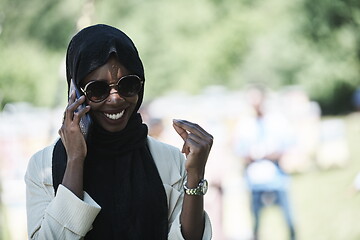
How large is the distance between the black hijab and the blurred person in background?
554 centimetres

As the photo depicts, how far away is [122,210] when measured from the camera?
2.54 m

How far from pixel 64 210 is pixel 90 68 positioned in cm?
48

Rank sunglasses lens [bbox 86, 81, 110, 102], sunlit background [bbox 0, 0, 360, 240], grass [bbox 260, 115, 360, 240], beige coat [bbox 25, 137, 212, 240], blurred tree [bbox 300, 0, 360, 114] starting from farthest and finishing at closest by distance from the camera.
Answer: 1. blurred tree [bbox 300, 0, 360, 114]
2. sunlit background [bbox 0, 0, 360, 240]
3. grass [bbox 260, 115, 360, 240]
4. sunglasses lens [bbox 86, 81, 110, 102]
5. beige coat [bbox 25, 137, 212, 240]

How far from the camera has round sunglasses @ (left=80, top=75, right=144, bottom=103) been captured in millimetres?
2545

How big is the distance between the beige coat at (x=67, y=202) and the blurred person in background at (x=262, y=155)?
5467 millimetres

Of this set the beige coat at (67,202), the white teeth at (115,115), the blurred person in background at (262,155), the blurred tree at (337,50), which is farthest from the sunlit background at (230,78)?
the white teeth at (115,115)

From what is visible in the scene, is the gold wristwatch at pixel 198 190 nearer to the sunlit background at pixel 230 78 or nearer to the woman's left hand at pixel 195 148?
the woman's left hand at pixel 195 148

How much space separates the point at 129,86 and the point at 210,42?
27.8 feet

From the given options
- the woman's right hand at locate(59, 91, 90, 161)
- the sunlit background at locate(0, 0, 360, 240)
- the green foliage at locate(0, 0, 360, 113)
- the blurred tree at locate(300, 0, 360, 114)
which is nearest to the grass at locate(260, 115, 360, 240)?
the sunlit background at locate(0, 0, 360, 240)

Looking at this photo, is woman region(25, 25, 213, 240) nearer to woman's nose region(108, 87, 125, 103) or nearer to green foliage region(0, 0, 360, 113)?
woman's nose region(108, 87, 125, 103)

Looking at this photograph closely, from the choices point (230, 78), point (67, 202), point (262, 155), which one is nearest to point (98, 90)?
point (67, 202)

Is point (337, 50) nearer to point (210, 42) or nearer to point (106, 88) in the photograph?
point (210, 42)

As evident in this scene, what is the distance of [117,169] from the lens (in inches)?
103

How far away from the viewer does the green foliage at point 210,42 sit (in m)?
10.6
